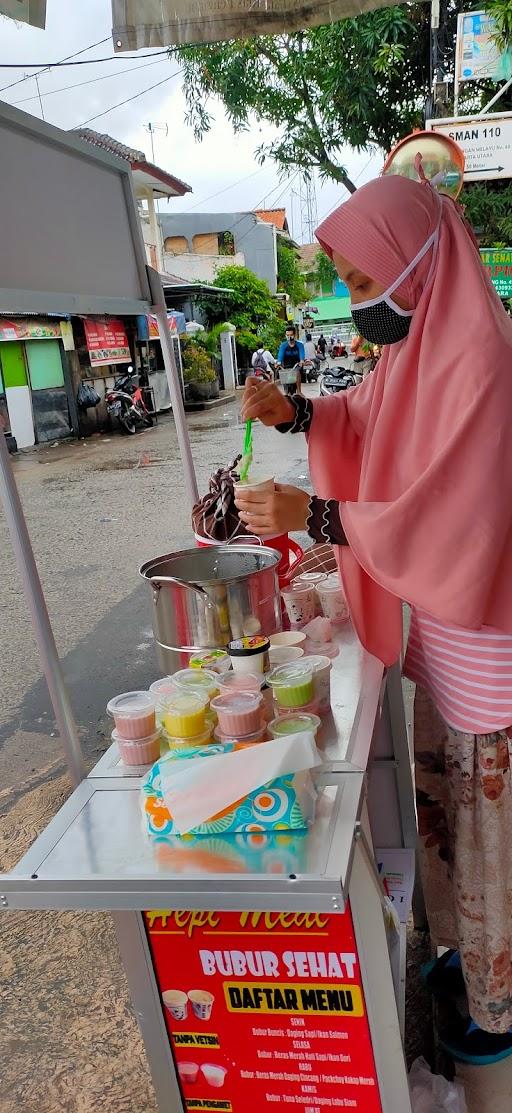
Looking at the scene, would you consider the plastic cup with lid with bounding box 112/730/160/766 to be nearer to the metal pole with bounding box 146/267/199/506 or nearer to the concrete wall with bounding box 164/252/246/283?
the metal pole with bounding box 146/267/199/506

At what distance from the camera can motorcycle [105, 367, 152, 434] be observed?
1533 centimetres

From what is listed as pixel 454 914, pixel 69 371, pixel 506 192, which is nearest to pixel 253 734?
pixel 454 914

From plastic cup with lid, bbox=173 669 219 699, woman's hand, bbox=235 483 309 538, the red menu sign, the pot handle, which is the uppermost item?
woman's hand, bbox=235 483 309 538

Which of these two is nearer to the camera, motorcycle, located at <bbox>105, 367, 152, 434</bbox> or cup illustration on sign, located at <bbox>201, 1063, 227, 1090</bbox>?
cup illustration on sign, located at <bbox>201, 1063, 227, 1090</bbox>

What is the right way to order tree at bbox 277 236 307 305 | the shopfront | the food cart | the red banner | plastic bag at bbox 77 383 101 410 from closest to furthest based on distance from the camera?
the food cart → the shopfront → plastic bag at bbox 77 383 101 410 → the red banner → tree at bbox 277 236 307 305

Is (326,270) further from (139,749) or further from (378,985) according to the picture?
(378,985)

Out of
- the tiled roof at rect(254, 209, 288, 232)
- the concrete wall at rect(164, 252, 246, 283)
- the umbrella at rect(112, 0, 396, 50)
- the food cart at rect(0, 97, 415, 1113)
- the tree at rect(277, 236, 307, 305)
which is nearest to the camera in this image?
the food cart at rect(0, 97, 415, 1113)

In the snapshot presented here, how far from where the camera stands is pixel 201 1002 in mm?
1255

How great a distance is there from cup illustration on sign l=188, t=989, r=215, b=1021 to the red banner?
15471 millimetres

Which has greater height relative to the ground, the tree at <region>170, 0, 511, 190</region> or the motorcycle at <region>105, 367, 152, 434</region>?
the tree at <region>170, 0, 511, 190</region>

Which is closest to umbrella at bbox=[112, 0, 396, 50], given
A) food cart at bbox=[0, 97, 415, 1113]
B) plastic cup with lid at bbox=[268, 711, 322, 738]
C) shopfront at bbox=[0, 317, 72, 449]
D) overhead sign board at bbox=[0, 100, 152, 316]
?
overhead sign board at bbox=[0, 100, 152, 316]

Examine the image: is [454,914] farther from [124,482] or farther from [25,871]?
[124,482]

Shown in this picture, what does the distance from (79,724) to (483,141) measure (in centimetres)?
604

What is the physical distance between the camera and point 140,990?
126 cm
